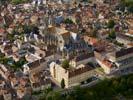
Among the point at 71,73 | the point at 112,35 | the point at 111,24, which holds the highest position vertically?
the point at 71,73

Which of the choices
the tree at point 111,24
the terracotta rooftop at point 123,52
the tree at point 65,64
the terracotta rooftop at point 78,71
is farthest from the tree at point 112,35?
the terracotta rooftop at point 78,71

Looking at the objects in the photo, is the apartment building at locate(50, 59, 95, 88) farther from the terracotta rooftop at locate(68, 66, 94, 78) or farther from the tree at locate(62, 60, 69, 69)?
the tree at locate(62, 60, 69, 69)

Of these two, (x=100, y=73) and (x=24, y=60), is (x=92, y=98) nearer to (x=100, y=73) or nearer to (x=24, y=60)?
(x=100, y=73)

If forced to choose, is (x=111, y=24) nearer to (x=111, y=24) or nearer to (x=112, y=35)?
(x=111, y=24)

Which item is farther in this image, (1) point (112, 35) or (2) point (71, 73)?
(1) point (112, 35)

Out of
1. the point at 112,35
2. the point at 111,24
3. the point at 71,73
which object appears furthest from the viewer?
the point at 111,24

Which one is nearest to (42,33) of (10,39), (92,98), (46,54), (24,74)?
(10,39)

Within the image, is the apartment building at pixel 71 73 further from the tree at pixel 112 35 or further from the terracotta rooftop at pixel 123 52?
the tree at pixel 112 35

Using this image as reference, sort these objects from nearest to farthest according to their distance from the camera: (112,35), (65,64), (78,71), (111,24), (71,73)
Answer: (71,73) < (78,71) < (65,64) < (112,35) < (111,24)

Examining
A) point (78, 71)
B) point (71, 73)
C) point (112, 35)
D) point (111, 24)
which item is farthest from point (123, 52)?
point (111, 24)

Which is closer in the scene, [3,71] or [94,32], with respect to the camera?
[3,71]

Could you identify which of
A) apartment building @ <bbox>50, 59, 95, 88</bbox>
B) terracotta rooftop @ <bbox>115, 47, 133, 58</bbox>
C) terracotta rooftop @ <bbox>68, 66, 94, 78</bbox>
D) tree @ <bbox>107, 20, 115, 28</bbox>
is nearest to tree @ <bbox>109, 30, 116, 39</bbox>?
tree @ <bbox>107, 20, 115, 28</bbox>
